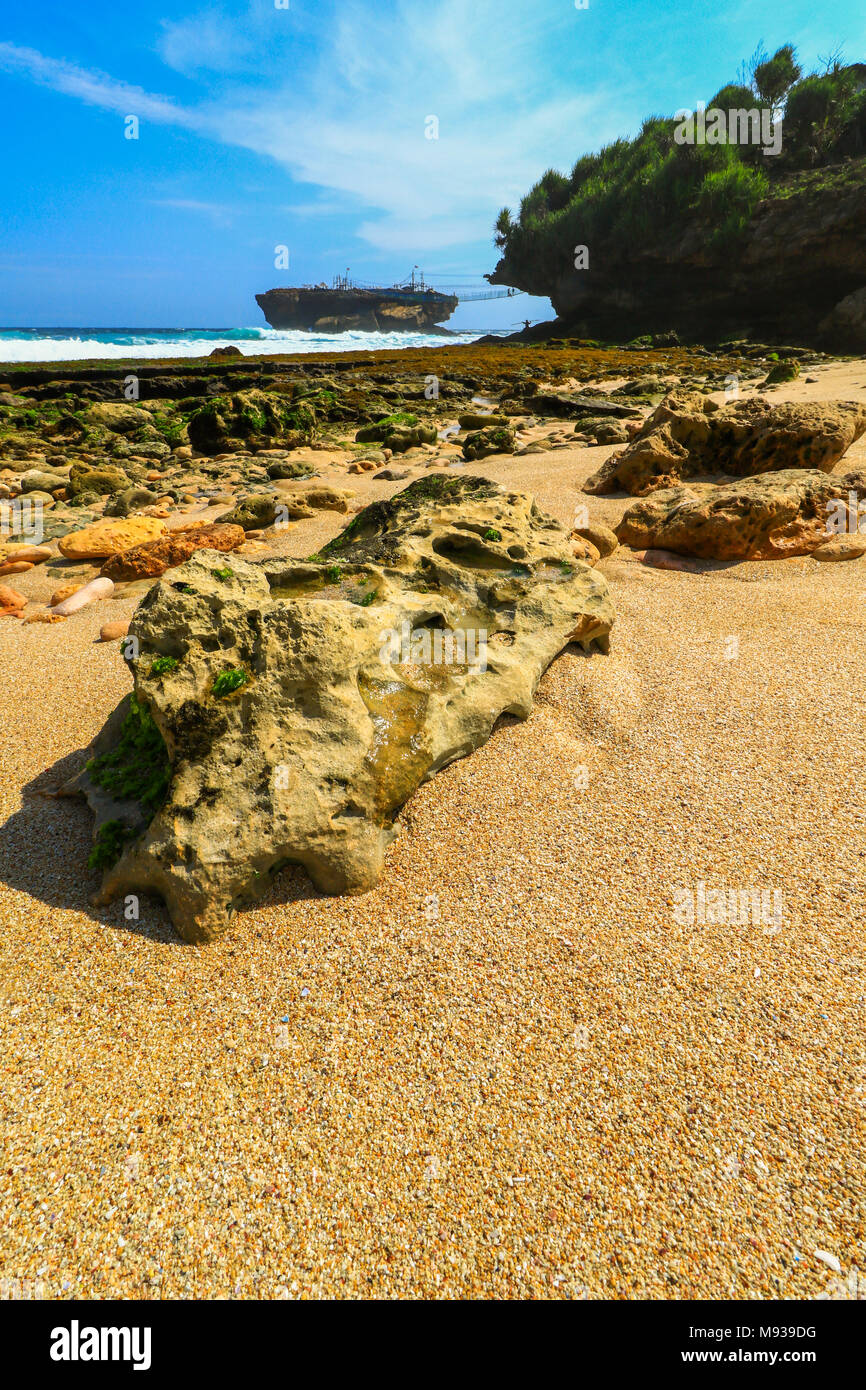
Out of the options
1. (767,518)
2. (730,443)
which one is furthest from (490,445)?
(767,518)

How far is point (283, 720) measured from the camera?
105 inches

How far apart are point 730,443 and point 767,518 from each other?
2.77 metres

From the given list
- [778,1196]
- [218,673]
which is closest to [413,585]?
[218,673]

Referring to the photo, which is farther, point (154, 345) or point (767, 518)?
point (154, 345)

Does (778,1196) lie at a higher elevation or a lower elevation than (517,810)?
lower

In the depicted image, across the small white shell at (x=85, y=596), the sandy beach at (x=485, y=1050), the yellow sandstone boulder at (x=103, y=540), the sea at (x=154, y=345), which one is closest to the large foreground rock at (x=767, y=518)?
the sandy beach at (x=485, y=1050)

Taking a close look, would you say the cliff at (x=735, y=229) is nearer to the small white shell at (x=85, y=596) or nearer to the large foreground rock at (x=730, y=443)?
the large foreground rock at (x=730, y=443)

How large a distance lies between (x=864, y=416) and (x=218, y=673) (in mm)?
7872

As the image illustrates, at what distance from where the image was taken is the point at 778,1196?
1.64 metres

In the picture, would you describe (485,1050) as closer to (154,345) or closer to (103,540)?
(103,540)

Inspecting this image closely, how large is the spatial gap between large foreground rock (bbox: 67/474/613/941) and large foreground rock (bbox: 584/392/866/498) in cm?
496

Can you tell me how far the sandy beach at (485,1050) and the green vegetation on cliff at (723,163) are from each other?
44627 mm

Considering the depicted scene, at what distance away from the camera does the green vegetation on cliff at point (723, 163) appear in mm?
35812
